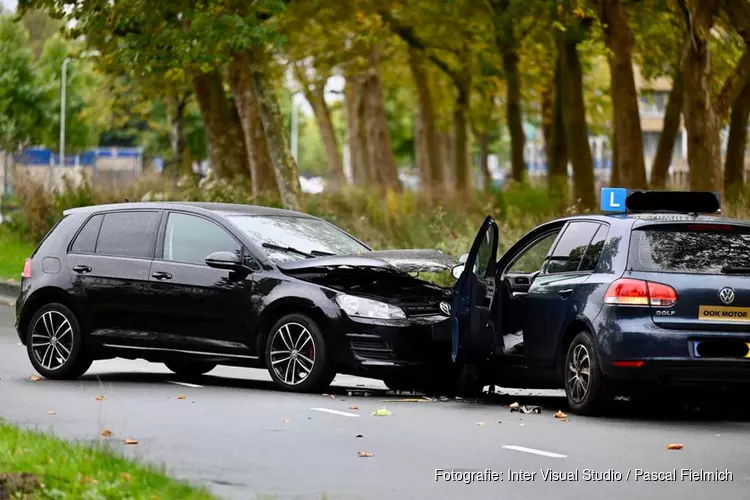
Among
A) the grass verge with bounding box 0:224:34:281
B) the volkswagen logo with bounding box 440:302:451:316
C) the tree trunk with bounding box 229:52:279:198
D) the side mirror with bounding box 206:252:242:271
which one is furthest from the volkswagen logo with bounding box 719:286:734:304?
the tree trunk with bounding box 229:52:279:198

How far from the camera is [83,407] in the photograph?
11883 mm

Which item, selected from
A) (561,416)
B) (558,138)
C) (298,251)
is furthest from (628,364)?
(558,138)

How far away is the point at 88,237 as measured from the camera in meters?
14.3

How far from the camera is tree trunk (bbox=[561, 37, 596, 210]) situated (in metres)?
31.2

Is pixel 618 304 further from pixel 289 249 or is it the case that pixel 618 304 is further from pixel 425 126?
pixel 425 126

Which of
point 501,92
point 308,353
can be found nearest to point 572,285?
point 308,353

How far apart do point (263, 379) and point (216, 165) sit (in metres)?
20.8

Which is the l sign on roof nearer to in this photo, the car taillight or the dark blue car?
the dark blue car

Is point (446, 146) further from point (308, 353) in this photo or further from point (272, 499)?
point (272, 499)

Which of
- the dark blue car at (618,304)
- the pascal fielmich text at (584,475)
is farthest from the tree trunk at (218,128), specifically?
the pascal fielmich text at (584,475)

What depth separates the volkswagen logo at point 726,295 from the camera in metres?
11.1

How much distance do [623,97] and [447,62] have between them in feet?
55.2

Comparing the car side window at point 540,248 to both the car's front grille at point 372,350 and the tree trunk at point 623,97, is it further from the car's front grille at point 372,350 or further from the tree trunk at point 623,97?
the tree trunk at point 623,97

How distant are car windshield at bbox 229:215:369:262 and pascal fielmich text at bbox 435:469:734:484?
4.74 m
